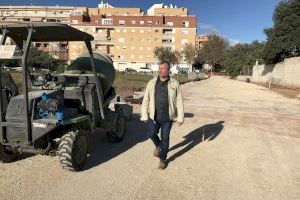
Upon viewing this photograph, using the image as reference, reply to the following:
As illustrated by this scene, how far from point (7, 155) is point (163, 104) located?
285cm

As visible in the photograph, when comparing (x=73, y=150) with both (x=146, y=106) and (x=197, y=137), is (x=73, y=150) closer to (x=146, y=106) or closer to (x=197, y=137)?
(x=146, y=106)

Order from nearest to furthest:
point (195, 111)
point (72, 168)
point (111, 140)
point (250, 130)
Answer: point (72, 168)
point (111, 140)
point (250, 130)
point (195, 111)

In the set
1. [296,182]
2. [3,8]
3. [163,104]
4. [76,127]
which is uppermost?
[3,8]

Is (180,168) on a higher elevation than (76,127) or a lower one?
lower

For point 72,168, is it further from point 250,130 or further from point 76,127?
point 250,130

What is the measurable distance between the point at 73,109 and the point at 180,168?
2.17 meters

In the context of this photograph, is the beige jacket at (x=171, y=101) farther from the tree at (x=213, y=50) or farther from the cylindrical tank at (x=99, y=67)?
the tree at (x=213, y=50)

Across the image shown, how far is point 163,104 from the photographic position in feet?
21.9

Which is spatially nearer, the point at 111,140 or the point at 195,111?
the point at 111,140

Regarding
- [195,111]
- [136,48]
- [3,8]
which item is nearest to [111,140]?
[195,111]

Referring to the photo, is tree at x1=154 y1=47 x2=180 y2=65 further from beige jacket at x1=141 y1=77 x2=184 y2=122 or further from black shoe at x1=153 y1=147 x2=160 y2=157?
beige jacket at x1=141 y1=77 x2=184 y2=122

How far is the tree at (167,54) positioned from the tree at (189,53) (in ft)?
5.99

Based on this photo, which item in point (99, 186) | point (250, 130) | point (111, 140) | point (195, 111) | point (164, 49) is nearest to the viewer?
point (99, 186)

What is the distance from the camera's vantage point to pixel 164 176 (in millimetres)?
6344
